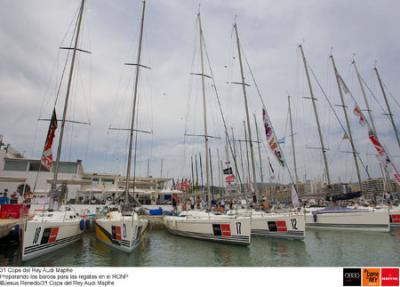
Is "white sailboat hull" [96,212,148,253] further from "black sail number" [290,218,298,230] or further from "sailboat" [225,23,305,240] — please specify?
"black sail number" [290,218,298,230]

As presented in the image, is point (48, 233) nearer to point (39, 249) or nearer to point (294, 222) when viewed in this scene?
point (39, 249)

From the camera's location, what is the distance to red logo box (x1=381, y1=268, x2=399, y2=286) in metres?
5.92

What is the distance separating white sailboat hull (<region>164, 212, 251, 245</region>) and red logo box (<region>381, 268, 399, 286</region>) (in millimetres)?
6557

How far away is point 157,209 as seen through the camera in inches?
864

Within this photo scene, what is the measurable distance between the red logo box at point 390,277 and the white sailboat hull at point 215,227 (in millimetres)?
6557

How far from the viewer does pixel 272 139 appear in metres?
15.8

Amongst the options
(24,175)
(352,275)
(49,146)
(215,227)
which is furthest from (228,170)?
(24,175)

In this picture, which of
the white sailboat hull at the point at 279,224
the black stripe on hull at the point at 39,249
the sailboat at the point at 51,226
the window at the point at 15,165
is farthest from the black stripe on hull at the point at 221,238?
the window at the point at 15,165

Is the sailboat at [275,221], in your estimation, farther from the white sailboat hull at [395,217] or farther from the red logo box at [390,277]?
the white sailboat hull at [395,217]

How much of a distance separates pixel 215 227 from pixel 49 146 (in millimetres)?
9229

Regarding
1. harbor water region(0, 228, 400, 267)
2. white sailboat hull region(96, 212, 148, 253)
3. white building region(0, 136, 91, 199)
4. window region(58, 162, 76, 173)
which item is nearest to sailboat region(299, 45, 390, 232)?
harbor water region(0, 228, 400, 267)

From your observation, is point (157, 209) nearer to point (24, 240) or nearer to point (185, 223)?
point (185, 223)

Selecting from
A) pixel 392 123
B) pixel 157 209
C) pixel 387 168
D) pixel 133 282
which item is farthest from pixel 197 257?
pixel 392 123

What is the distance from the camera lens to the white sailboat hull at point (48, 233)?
9383 millimetres
